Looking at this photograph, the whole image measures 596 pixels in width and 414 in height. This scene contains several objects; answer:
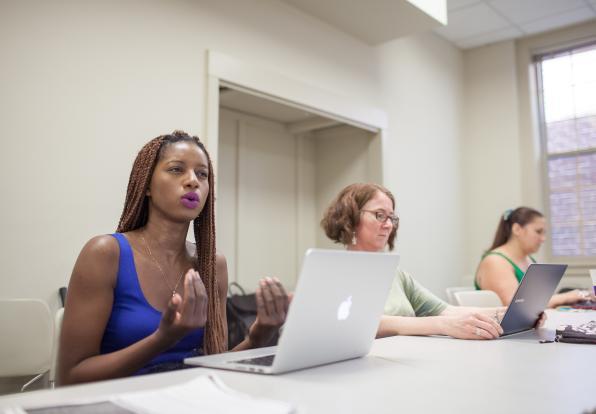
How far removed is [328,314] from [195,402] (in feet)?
1.22

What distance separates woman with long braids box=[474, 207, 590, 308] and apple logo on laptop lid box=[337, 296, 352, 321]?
6.77ft

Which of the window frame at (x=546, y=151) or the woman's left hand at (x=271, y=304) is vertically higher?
the window frame at (x=546, y=151)

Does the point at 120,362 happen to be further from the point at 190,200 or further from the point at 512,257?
the point at 512,257

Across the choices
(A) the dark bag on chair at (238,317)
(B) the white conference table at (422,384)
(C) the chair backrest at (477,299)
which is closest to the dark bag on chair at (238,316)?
(A) the dark bag on chair at (238,317)

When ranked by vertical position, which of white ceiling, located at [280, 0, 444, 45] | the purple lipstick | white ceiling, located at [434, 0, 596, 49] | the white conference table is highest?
white ceiling, located at [434, 0, 596, 49]

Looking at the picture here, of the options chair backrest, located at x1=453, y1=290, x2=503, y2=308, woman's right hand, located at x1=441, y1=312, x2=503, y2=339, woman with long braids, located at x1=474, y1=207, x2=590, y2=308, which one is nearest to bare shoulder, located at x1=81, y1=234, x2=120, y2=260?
woman's right hand, located at x1=441, y1=312, x2=503, y2=339

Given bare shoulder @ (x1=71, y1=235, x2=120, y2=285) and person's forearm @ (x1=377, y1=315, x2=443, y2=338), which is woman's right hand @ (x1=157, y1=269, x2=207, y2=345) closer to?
bare shoulder @ (x1=71, y1=235, x2=120, y2=285)

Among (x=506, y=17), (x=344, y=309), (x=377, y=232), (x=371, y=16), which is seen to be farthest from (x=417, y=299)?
(x=506, y=17)

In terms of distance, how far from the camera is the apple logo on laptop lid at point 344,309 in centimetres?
111

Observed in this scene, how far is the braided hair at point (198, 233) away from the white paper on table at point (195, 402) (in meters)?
0.67

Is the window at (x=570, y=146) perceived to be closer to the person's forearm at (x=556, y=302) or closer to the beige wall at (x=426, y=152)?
the beige wall at (x=426, y=152)

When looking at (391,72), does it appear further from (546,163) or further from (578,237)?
(578,237)

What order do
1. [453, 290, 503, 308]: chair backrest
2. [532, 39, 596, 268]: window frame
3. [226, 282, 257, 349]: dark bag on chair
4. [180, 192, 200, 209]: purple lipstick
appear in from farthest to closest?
[532, 39, 596, 268]: window frame → [226, 282, 257, 349]: dark bag on chair → [453, 290, 503, 308]: chair backrest → [180, 192, 200, 209]: purple lipstick

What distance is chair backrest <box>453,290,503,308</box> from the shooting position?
2.61 meters
